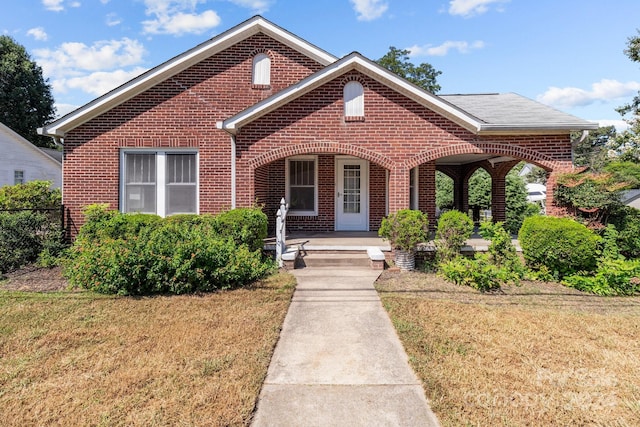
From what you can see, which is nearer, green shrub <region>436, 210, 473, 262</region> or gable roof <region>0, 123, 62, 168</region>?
green shrub <region>436, 210, 473, 262</region>

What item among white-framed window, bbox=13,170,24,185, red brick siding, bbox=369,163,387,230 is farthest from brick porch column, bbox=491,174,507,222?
white-framed window, bbox=13,170,24,185

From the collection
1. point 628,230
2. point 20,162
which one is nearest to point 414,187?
point 628,230

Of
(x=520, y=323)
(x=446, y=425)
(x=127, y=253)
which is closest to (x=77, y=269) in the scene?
(x=127, y=253)

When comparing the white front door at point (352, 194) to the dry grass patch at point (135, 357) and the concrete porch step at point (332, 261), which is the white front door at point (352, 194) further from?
the dry grass patch at point (135, 357)

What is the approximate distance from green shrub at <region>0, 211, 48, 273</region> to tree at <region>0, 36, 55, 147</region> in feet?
109

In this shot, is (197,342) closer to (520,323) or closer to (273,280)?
(273,280)

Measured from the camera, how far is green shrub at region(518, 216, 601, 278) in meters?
7.48

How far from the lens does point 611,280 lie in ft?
23.5

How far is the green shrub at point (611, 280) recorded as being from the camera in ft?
23.2

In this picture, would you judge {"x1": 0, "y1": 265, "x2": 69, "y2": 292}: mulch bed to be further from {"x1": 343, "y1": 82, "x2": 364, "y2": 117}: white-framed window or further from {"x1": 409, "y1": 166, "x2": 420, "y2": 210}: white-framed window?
{"x1": 409, "y1": 166, "x2": 420, "y2": 210}: white-framed window

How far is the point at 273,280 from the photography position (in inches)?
289

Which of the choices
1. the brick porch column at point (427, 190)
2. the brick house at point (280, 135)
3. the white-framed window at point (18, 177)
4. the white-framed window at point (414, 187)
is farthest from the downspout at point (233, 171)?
the white-framed window at point (18, 177)

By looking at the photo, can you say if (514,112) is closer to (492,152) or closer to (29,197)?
(492,152)

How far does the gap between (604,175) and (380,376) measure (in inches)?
302
